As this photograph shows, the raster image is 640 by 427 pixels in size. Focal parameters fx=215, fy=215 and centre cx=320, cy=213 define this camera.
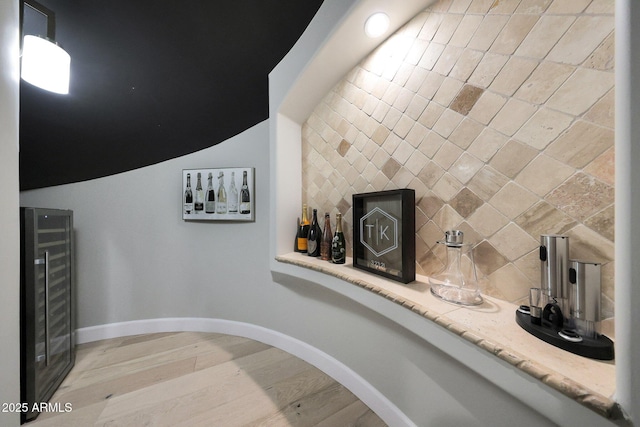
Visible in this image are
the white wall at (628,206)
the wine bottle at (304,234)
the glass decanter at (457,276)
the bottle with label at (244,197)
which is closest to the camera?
the white wall at (628,206)

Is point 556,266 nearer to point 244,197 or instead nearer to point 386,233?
point 386,233

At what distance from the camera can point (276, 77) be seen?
1543mm

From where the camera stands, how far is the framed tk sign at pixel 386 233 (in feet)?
2.98

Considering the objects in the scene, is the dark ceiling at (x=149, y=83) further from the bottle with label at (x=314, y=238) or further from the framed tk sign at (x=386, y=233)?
the framed tk sign at (x=386, y=233)

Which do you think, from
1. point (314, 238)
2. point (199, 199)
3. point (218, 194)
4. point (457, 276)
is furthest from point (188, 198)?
point (457, 276)

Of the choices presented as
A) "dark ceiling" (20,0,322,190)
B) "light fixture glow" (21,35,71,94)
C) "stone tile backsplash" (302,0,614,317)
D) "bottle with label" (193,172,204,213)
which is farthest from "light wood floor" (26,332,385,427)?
"light fixture glow" (21,35,71,94)

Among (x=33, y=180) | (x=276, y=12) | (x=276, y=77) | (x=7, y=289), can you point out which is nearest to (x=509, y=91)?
(x=276, y=77)

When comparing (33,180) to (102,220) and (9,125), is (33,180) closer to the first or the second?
(102,220)

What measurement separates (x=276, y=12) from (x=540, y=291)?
198 centimetres

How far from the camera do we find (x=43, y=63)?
1.08 metres

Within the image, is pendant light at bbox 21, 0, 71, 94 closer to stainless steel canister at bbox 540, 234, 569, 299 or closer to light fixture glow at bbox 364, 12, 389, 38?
light fixture glow at bbox 364, 12, 389, 38

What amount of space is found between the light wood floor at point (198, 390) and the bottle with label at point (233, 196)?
3.49ft

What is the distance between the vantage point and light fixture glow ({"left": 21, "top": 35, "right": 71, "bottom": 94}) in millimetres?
1057

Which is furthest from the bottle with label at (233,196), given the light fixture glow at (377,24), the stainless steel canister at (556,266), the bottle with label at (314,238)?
the stainless steel canister at (556,266)
